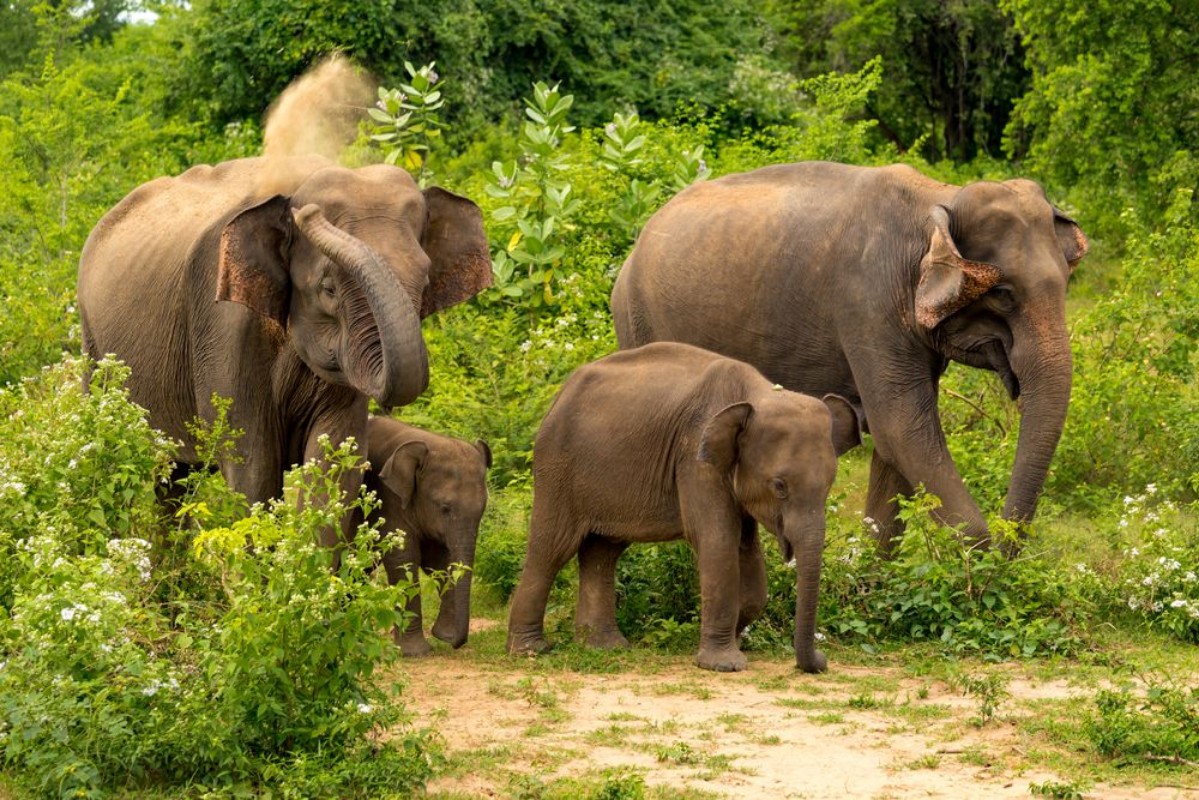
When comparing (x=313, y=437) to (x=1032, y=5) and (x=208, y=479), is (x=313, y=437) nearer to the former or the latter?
(x=208, y=479)

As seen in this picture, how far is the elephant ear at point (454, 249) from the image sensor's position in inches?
377

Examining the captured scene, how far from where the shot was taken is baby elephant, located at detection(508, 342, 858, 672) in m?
9.52

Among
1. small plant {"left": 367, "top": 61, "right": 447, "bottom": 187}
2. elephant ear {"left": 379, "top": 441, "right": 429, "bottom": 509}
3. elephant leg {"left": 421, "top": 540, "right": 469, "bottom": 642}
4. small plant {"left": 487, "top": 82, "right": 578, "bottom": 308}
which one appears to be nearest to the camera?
elephant ear {"left": 379, "top": 441, "right": 429, "bottom": 509}

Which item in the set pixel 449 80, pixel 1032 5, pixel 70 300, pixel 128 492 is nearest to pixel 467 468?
pixel 128 492

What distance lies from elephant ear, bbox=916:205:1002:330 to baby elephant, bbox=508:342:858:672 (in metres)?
0.69

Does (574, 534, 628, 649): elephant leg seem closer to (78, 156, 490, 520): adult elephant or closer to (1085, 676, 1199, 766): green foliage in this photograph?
(78, 156, 490, 520): adult elephant

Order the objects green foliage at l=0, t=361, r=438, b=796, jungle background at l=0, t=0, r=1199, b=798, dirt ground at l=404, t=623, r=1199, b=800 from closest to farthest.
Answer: green foliage at l=0, t=361, r=438, b=796, jungle background at l=0, t=0, r=1199, b=798, dirt ground at l=404, t=623, r=1199, b=800

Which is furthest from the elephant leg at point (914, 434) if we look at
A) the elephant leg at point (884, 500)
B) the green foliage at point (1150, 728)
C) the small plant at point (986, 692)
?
the green foliage at point (1150, 728)

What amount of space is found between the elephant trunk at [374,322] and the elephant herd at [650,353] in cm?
1

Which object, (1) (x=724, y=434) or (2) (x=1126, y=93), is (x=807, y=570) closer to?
(1) (x=724, y=434)

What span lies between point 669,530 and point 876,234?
2.19 meters

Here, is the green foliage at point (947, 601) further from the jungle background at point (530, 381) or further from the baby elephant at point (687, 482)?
the baby elephant at point (687, 482)

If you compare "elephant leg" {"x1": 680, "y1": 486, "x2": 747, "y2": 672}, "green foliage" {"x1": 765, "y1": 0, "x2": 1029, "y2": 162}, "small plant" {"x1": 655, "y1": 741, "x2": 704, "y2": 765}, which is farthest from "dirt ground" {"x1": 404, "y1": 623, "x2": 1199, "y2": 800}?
"green foliage" {"x1": 765, "y1": 0, "x2": 1029, "y2": 162}

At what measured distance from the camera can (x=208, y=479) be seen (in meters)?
8.60
